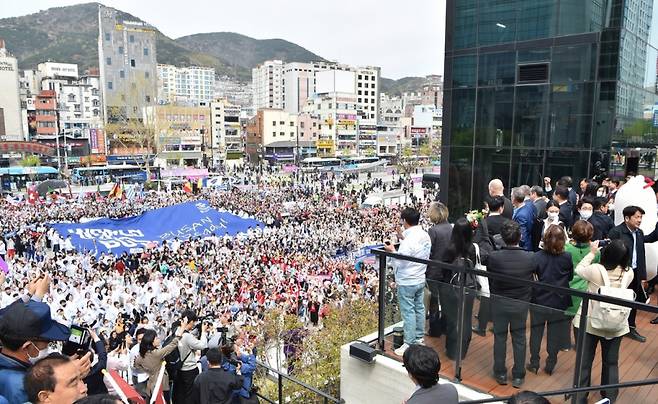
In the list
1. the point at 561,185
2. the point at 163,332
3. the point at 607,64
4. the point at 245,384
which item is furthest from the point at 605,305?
the point at 607,64

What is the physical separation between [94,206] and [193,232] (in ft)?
46.1

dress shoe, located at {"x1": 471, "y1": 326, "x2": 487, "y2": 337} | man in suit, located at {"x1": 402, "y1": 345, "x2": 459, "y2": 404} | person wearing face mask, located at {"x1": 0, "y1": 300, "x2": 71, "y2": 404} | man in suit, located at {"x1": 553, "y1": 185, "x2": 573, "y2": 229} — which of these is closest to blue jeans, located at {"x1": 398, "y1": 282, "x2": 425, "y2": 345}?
dress shoe, located at {"x1": 471, "y1": 326, "x2": 487, "y2": 337}

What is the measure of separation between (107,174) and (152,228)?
138ft

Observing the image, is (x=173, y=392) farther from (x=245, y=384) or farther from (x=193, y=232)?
(x=193, y=232)

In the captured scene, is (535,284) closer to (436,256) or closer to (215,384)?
(436,256)

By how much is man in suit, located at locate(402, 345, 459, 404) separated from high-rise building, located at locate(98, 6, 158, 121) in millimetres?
77586

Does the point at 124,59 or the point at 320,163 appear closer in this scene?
the point at 320,163

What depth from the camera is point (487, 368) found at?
4.22m

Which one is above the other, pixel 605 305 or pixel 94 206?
pixel 605 305

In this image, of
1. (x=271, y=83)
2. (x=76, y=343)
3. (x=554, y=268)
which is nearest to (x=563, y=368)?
(x=554, y=268)

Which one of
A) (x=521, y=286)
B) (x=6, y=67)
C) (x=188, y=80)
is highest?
(x=188, y=80)

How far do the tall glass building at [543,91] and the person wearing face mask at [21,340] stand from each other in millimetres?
14691

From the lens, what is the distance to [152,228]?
18.8 metres

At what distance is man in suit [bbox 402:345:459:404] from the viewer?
293 cm
